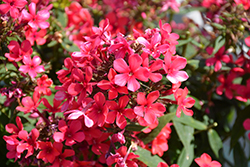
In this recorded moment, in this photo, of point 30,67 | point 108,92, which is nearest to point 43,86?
point 30,67

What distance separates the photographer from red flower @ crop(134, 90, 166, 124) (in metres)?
0.59

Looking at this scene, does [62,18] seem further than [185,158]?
Yes

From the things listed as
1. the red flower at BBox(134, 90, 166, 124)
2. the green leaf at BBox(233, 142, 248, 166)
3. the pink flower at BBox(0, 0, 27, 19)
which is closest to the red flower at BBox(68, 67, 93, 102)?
the red flower at BBox(134, 90, 166, 124)

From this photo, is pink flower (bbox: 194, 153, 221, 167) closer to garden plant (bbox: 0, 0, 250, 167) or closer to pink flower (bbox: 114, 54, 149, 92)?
garden plant (bbox: 0, 0, 250, 167)

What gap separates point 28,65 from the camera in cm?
75

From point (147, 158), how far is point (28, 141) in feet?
1.15

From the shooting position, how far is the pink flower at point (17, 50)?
28.8 inches

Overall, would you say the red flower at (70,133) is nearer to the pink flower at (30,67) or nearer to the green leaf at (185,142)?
the pink flower at (30,67)

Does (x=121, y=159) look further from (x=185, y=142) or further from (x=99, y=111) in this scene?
(x=185, y=142)

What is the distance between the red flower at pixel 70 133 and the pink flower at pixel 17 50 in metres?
0.26

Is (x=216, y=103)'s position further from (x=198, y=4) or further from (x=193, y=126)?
(x=198, y=4)

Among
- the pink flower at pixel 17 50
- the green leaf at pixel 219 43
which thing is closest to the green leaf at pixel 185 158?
the green leaf at pixel 219 43

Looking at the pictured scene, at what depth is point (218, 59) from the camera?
0.96m

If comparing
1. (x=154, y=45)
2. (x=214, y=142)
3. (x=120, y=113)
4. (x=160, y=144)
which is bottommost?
(x=214, y=142)
